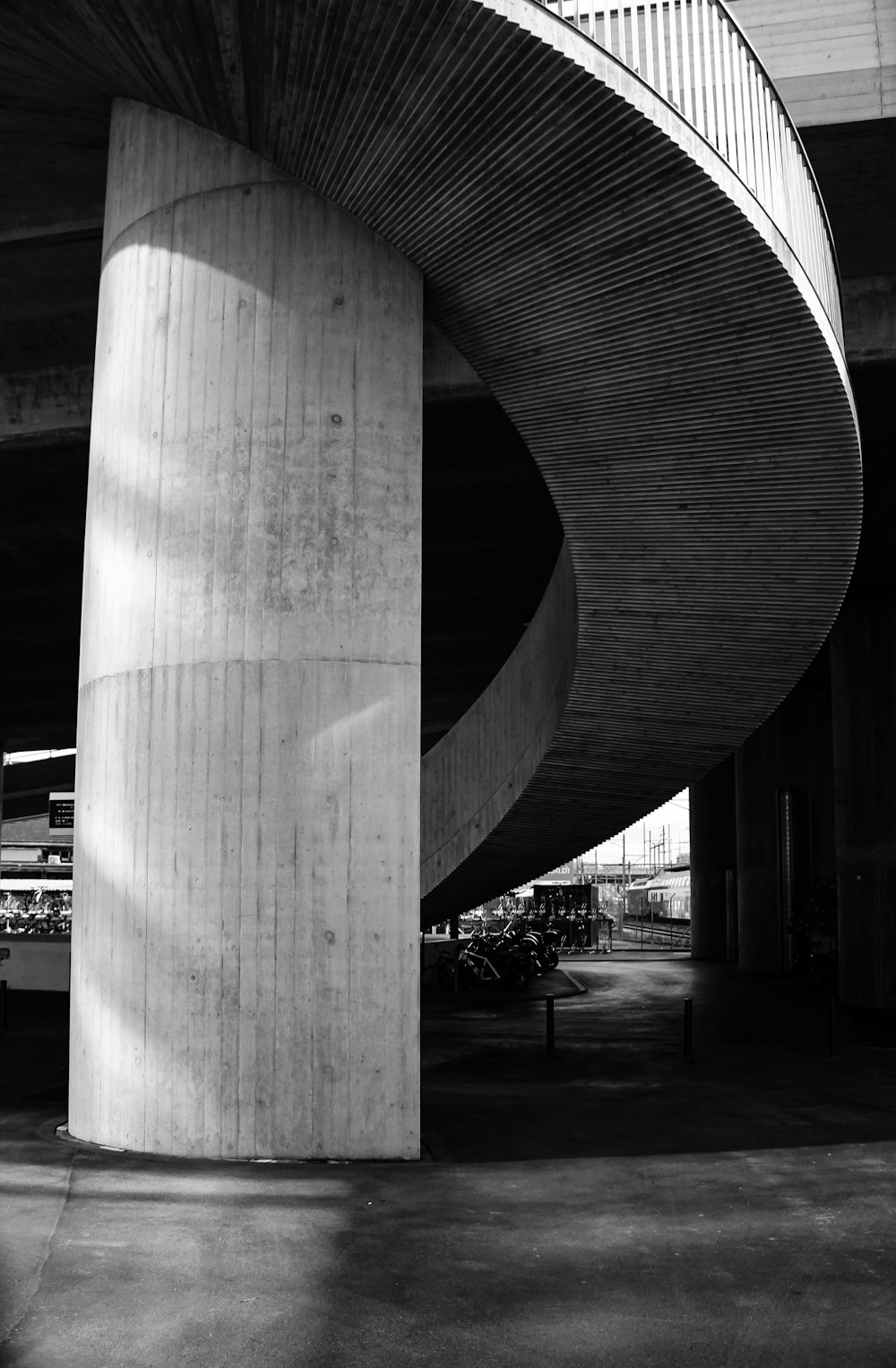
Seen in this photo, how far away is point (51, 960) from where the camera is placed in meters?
24.1

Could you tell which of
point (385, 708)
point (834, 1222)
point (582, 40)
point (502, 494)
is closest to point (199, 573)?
point (385, 708)

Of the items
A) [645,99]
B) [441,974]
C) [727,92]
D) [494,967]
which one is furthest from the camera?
[441,974]

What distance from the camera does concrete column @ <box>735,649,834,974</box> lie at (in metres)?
29.2

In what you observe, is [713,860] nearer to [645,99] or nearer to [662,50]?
[662,50]

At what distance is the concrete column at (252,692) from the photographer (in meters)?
8.13

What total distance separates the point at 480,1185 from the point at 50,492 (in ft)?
43.9

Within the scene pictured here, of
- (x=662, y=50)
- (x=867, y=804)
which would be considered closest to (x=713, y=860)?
(x=867, y=804)

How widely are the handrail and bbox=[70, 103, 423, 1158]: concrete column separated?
213 centimetres

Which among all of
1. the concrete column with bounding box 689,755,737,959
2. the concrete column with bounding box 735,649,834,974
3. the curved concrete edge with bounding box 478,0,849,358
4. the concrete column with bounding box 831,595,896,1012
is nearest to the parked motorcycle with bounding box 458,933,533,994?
the concrete column with bounding box 831,595,896,1012

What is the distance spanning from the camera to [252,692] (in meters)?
8.41

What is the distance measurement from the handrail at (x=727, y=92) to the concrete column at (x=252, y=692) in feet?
6.99

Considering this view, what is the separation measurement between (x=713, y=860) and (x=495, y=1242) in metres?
30.2

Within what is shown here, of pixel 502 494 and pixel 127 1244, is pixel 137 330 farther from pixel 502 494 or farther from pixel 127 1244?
pixel 502 494

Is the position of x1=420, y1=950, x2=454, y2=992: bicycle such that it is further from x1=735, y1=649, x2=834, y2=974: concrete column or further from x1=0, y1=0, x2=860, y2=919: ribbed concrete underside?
x1=0, y1=0, x2=860, y2=919: ribbed concrete underside
